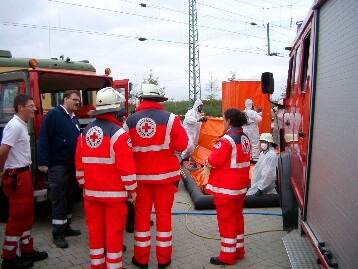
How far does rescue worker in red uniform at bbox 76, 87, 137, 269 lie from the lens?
375cm

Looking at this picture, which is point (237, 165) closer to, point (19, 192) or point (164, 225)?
point (164, 225)

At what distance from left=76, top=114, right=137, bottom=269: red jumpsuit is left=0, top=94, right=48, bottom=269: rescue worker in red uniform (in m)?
0.79

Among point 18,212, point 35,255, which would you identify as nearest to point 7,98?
point 18,212

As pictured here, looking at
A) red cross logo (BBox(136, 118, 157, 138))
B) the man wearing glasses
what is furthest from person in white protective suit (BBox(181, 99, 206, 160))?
red cross logo (BBox(136, 118, 157, 138))

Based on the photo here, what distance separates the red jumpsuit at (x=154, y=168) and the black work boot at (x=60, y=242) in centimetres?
125

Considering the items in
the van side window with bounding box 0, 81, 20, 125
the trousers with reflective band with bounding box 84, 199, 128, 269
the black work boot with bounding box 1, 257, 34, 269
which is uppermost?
the van side window with bounding box 0, 81, 20, 125

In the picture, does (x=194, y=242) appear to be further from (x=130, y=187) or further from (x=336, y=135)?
(x=336, y=135)

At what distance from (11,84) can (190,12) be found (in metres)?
22.7

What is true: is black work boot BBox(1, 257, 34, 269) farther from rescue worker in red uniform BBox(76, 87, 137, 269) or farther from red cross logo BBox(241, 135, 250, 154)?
red cross logo BBox(241, 135, 250, 154)

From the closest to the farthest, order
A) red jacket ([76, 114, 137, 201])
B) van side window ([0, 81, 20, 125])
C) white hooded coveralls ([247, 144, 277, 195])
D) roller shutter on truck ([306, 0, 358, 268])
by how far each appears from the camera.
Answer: roller shutter on truck ([306, 0, 358, 268])
red jacket ([76, 114, 137, 201])
van side window ([0, 81, 20, 125])
white hooded coveralls ([247, 144, 277, 195])

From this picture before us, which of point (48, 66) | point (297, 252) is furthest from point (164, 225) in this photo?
point (48, 66)

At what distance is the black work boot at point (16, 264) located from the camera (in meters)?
4.21

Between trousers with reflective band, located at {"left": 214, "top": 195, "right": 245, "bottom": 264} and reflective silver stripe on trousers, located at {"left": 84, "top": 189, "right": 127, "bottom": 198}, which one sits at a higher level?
reflective silver stripe on trousers, located at {"left": 84, "top": 189, "right": 127, "bottom": 198}

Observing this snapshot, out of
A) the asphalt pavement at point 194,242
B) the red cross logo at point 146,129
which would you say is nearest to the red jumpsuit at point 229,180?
the asphalt pavement at point 194,242
